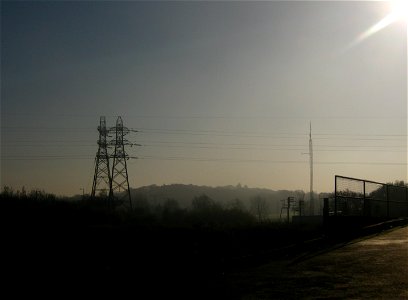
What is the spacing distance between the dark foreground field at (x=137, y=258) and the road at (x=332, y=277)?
0.16 feet

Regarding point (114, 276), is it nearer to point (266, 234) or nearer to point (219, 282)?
point (219, 282)

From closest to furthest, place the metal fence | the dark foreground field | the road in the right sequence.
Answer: the road < the dark foreground field < the metal fence

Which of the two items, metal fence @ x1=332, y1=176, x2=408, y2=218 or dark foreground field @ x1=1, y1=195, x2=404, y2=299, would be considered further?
metal fence @ x1=332, y1=176, x2=408, y2=218

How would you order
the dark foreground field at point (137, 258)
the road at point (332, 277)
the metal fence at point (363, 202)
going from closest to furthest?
1. the road at point (332, 277)
2. the dark foreground field at point (137, 258)
3. the metal fence at point (363, 202)

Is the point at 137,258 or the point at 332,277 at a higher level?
the point at 332,277

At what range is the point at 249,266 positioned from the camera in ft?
38.9

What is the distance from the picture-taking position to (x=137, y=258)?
16031mm

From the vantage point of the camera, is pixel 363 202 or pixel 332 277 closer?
pixel 332 277

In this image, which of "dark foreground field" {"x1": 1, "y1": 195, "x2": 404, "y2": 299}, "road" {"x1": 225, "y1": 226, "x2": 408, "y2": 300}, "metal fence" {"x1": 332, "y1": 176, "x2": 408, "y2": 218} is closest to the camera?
"road" {"x1": 225, "y1": 226, "x2": 408, "y2": 300}

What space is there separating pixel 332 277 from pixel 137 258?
26.3 feet

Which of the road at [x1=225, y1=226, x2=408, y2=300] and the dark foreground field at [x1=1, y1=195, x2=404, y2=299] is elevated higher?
the road at [x1=225, y1=226, x2=408, y2=300]

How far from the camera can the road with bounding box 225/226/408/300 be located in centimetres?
809

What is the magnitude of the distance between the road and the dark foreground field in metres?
0.05

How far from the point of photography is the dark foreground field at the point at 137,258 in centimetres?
920
